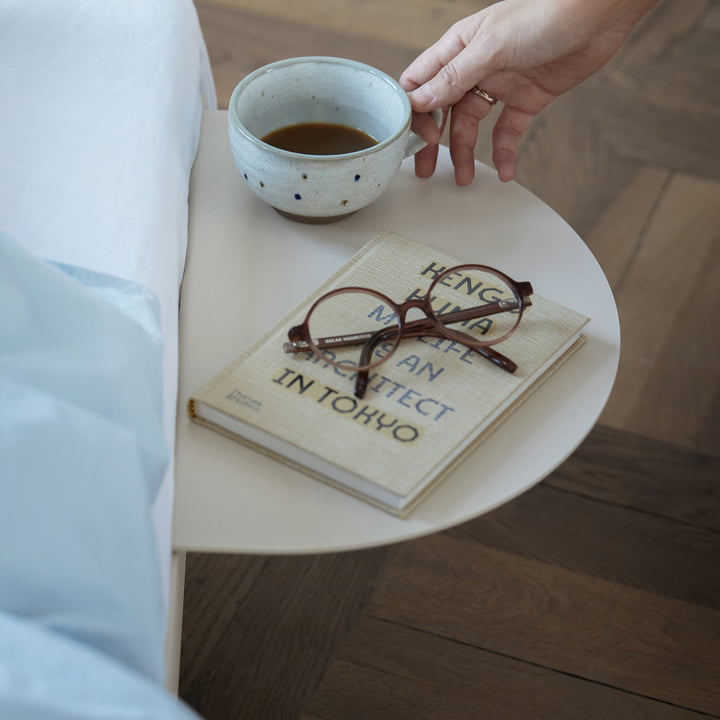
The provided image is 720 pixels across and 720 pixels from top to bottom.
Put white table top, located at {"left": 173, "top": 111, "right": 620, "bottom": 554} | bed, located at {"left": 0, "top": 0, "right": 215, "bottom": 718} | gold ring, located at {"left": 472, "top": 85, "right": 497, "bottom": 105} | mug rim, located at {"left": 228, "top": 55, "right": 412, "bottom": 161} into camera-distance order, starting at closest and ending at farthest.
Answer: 1. bed, located at {"left": 0, "top": 0, "right": 215, "bottom": 718}
2. white table top, located at {"left": 173, "top": 111, "right": 620, "bottom": 554}
3. mug rim, located at {"left": 228, "top": 55, "right": 412, "bottom": 161}
4. gold ring, located at {"left": 472, "top": 85, "right": 497, "bottom": 105}

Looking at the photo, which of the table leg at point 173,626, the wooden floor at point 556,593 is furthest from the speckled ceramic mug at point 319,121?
the wooden floor at point 556,593

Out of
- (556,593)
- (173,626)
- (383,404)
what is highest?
(383,404)

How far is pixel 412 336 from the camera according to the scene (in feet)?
1.80

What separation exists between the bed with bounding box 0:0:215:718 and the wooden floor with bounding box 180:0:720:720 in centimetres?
39

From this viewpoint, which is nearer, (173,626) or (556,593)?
(173,626)

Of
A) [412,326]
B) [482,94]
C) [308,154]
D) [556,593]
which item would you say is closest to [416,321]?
[412,326]

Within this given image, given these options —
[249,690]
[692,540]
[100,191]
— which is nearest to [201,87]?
[100,191]

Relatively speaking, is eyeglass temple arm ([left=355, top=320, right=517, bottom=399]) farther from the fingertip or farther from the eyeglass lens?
the fingertip

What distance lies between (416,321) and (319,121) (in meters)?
0.21

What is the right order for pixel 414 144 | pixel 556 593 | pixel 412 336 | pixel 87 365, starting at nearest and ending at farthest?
pixel 87 365, pixel 412 336, pixel 414 144, pixel 556 593

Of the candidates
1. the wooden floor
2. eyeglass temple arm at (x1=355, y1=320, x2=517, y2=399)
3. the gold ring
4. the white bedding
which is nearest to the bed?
the white bedding

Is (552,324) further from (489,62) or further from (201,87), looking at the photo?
(201,87)

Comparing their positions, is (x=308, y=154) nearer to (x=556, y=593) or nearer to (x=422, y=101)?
(x=422, y=101)

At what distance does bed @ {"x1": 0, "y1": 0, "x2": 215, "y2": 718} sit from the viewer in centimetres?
37
